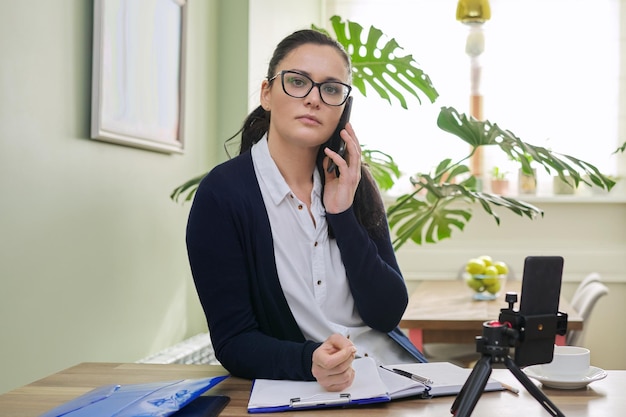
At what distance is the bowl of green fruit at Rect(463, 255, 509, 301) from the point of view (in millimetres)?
3318

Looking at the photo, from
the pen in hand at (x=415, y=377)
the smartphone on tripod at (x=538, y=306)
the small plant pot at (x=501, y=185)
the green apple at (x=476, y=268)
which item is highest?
the small plant pot at (x=501, y=185)

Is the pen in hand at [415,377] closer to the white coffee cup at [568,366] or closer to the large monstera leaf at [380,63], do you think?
the white coffee cup at [568,366]

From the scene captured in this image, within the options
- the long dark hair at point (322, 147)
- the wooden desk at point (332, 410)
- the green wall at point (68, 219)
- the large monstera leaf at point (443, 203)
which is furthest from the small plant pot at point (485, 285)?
the wooden desk at point (332, 410)

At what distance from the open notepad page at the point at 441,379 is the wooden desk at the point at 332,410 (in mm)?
13

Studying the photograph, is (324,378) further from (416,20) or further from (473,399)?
(416,20)

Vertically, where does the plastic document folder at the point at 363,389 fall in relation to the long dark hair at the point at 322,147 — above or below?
below

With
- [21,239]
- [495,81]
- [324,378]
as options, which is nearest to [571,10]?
[495,81]

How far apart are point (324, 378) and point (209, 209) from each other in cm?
44

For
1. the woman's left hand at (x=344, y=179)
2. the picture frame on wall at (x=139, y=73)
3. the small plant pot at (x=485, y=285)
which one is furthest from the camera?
the small plant pot at (x=485, y=285)

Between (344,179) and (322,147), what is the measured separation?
0.12 m

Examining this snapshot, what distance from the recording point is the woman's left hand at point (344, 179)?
1.58 meters

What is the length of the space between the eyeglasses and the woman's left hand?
88 mm

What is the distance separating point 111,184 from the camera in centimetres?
236

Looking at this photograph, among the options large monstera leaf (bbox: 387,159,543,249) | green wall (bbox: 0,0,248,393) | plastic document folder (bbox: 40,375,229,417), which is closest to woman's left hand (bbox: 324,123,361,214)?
plastic document folder (bbox: 40,375,229,417)
